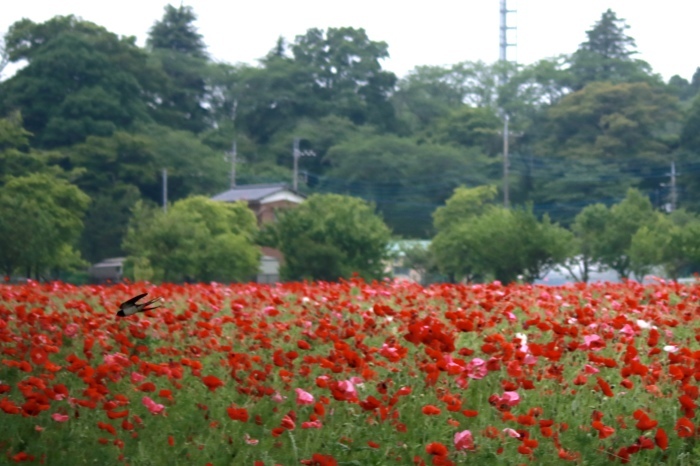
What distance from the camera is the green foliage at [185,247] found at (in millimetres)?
33312

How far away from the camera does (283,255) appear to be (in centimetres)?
3644

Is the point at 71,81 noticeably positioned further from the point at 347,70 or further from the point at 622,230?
the point at 622,230

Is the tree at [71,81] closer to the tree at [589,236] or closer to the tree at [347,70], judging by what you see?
the tree at [347,70]

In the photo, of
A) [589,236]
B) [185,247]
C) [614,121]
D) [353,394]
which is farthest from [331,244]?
[353,394]

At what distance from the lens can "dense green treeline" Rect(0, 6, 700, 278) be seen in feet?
115

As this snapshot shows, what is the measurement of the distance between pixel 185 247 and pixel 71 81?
21.2 ft

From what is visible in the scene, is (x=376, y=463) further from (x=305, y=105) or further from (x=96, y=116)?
(x=305, y=105)

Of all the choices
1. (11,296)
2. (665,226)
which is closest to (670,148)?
(665,226)

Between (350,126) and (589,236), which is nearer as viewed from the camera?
(589,236)

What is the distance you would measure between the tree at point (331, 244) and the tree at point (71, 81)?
277 inches

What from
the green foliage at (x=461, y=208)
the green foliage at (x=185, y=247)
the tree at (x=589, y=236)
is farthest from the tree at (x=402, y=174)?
the green foliage at (x=185, y=247)

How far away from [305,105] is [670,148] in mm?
15992

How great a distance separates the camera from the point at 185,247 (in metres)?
33.6

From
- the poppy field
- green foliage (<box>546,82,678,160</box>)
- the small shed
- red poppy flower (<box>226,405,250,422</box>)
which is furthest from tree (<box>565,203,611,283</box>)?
red poppy flower (<box>226,405,250,422</box>)
